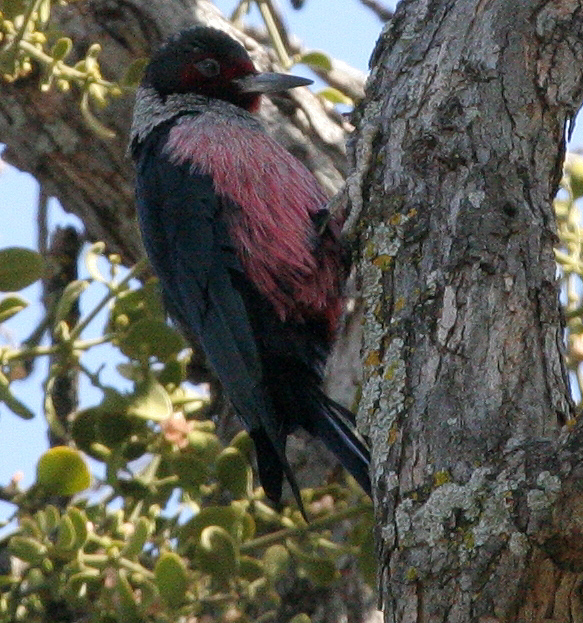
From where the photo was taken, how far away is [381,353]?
260cm

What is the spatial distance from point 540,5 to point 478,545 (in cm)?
137

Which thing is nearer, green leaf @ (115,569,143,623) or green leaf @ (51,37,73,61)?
green leaf @ (115,569,143,623)

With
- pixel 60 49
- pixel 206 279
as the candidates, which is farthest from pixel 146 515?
pixel 60 49

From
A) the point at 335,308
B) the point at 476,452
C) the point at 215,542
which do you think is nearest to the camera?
the point at 476,452

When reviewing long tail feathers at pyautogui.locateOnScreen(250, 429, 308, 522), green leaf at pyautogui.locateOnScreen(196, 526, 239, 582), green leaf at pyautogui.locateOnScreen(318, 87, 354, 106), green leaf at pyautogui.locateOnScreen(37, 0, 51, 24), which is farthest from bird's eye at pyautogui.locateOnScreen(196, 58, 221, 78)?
green leaf at pyautogui.locateOnScreen(196, 526, 239, 582)

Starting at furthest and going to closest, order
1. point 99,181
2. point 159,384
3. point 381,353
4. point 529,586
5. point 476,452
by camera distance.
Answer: point 99,181, point 159,384, point 381,353, point 476,452, point 529,586

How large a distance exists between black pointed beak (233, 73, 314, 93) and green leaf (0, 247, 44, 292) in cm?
121

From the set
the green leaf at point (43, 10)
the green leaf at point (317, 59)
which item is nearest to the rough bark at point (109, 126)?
the green leaf at point (317, 59)

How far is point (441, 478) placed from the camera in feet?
7.50

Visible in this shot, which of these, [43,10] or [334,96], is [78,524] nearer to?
[43,10]

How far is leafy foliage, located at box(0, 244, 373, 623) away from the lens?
2.97m

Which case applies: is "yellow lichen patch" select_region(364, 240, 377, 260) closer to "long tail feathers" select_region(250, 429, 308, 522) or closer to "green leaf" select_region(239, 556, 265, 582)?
"long tail feathers" select_region(250, 429, 308, 522)

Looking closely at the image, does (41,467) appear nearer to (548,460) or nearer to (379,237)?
(379,237)

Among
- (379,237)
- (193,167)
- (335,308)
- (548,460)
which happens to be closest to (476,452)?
(548,460)
